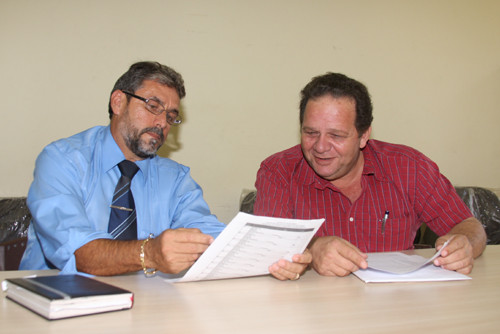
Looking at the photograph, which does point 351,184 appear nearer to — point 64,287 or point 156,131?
point 156,131

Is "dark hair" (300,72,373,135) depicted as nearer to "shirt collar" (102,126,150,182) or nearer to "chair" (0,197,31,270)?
"shirt collar" (102,126,150,182)

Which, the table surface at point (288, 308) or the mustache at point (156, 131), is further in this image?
the mustache at point (156, 131)

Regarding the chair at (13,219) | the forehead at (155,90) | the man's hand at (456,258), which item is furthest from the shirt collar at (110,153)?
the man's hand at (456,258)

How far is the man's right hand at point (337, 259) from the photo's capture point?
1455mm

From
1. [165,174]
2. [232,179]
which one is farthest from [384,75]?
[165,174]

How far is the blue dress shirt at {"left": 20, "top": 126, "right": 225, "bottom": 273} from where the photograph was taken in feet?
4.83

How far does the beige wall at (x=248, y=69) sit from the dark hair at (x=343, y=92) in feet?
3.33

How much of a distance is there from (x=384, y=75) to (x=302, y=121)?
4.99 ft

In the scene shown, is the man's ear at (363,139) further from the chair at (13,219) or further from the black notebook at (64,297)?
the chair at (13,219)

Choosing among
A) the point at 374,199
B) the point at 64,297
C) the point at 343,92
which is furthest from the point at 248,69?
the point at 64,297

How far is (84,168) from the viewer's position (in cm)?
173

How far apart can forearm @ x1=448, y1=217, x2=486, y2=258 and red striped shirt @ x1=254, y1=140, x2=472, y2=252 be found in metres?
0.07

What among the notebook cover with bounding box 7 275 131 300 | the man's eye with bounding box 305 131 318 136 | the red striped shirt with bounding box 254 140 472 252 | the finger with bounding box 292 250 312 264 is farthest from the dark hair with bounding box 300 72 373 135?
the notebook cover with bounding box 7 275 131 300

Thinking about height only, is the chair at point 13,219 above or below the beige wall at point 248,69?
below
